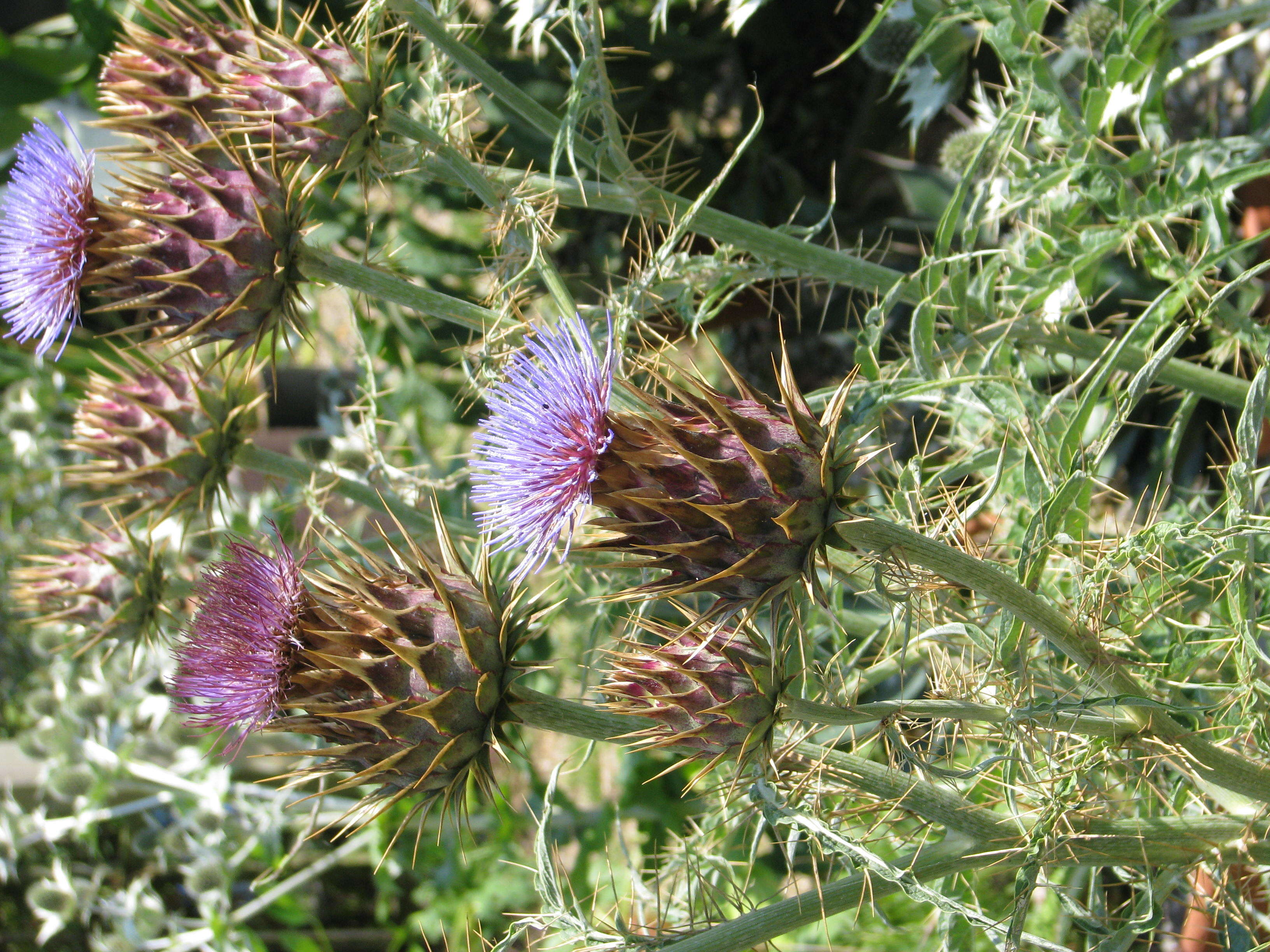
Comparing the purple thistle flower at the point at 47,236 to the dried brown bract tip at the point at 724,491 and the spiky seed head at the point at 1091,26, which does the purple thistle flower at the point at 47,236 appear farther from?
the spiky seed head at the point at 1091,26

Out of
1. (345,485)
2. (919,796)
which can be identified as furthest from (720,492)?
(345,485)

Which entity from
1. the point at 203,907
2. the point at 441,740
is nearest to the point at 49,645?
the point at 203,907

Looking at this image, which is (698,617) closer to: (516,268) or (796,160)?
(516,268)

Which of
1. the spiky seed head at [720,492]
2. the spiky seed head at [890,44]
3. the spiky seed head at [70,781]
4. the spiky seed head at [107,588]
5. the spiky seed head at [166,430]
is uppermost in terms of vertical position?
the spiky seed head at [890,44]

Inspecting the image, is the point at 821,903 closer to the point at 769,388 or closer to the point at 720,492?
the point at 720,492

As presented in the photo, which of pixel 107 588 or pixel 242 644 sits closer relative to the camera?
pixel 242 644

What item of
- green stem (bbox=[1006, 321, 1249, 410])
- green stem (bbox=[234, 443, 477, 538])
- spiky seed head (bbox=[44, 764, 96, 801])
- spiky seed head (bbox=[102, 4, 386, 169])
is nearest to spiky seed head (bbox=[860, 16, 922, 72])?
green stem (bbox=[1006, 321, 1249, 410])

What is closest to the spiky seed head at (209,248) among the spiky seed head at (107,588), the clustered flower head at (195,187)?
the clustered flower head at (195,187)
